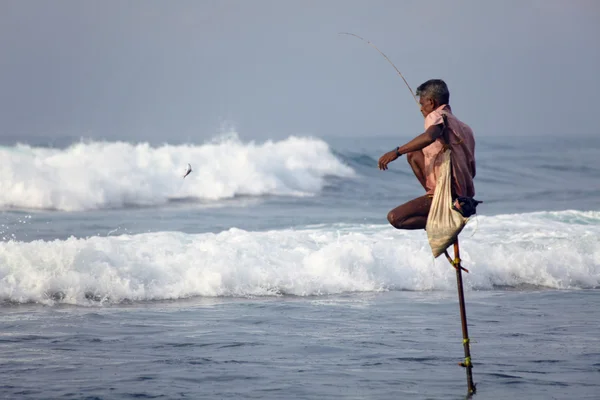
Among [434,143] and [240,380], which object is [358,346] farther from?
[434,143]

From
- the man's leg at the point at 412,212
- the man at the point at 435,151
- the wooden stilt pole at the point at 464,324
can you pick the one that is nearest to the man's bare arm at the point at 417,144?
the man at the point at 435,151

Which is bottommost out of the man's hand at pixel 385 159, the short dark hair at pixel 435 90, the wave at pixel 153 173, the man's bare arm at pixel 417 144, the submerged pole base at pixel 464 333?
the submerged pole base at pixel 464 333

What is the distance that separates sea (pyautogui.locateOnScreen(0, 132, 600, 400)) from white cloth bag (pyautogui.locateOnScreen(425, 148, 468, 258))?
41.3 inches

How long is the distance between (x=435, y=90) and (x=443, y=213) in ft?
2.47

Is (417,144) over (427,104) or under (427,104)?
under

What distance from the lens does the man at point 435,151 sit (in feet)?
19.6

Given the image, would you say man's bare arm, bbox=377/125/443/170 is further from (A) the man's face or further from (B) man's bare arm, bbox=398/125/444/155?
(A) the man's face

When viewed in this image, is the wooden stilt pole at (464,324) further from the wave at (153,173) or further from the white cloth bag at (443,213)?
the wave at (153,173)

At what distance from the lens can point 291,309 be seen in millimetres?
10117

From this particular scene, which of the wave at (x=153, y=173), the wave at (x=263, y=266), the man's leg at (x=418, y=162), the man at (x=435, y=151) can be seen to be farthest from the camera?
the wave at (x=153, y=173)

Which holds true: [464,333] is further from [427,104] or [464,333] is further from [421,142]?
[427,104]

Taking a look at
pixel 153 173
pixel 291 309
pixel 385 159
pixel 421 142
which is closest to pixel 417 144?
pixel 421 142

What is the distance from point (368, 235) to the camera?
15.6 metres

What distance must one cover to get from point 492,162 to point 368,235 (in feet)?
101
